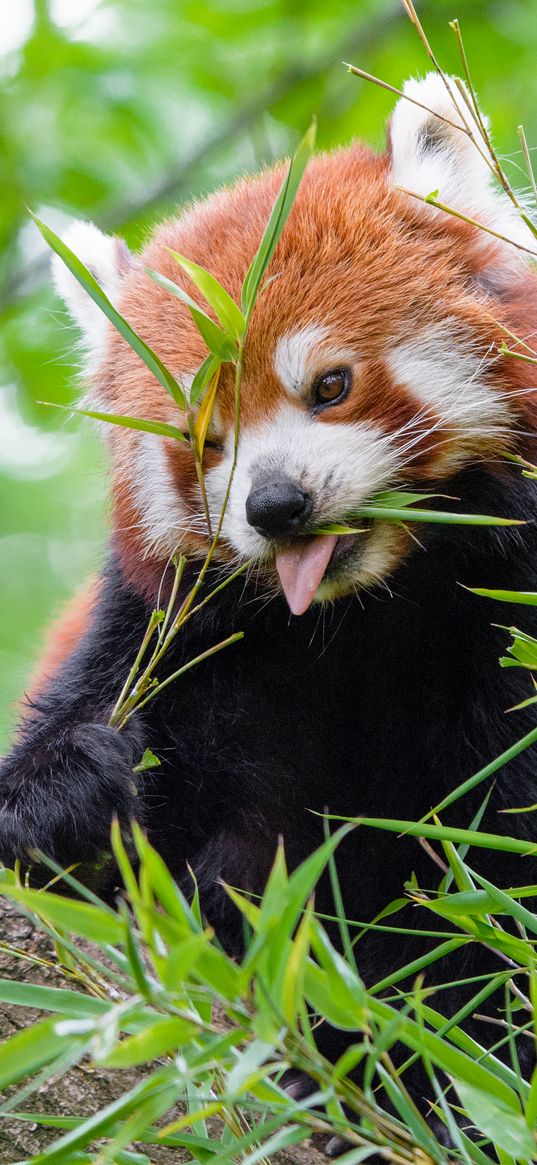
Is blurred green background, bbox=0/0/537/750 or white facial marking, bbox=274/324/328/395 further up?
blurred green background, bbox=0/0/537/750

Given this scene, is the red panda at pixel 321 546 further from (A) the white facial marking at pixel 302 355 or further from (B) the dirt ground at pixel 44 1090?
(B) the dirt ground at pixel 44 1090

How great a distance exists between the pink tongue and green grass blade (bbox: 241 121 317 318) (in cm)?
55

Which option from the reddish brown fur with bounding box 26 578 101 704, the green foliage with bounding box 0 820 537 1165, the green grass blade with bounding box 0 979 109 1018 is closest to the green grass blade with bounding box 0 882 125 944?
the green foliage with bounding box 0 820 537 1165

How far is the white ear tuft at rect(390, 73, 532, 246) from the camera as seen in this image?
2.51 metres

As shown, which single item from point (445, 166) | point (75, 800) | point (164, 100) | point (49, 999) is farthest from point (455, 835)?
point (164, 100)

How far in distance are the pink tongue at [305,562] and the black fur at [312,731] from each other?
0.26m

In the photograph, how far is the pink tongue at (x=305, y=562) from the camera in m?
2.11

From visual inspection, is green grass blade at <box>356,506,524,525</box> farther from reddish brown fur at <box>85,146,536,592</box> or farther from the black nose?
reddish brown fur at <box>85,146,536,592</box>

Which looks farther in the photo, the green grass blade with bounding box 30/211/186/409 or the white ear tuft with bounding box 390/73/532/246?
the white ear tuft with bounding box 390/73/532/246

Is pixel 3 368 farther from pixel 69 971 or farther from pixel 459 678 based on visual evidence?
pixel 69 971

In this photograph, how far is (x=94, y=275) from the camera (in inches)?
109

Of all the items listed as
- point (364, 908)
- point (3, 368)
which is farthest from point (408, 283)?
point (3, 368)

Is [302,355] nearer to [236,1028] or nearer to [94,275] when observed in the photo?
[94,275]

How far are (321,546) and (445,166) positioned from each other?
0.94 m
